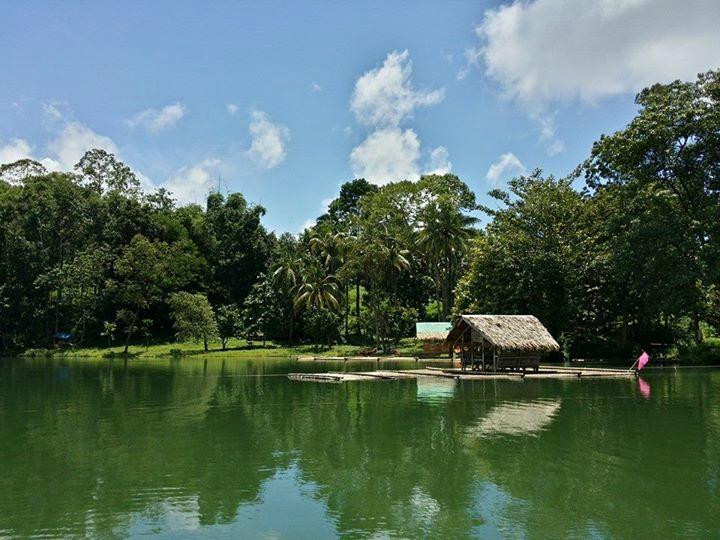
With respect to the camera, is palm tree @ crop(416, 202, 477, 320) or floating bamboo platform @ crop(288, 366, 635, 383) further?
palm tree @ crop(416, 202, 477, 320)

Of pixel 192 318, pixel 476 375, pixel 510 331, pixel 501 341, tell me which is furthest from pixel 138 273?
pixel 501 341

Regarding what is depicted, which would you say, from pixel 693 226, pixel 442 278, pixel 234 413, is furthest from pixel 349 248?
pixel 234 413

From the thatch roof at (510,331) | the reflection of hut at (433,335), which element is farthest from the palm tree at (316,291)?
the thatch roof at (510,331)

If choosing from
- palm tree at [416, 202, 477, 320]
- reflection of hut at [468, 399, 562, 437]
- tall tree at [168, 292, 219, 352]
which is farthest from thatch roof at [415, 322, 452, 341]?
reflection of hut at [468, 399, 562, 437]

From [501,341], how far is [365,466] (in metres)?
17.4

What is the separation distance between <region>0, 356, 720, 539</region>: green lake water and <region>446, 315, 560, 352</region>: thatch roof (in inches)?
269

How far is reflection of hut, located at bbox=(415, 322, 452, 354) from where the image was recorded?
1781 inches

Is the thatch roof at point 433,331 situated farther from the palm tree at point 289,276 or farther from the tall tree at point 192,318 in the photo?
the tall tree at point 192,318

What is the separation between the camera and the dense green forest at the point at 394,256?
1264 inches

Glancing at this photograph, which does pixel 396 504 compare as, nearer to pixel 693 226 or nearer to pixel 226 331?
pixel 693 226

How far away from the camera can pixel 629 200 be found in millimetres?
34094

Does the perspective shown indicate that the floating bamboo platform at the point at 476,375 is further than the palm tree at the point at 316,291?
No

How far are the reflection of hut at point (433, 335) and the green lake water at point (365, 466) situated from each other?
2460 centimetres

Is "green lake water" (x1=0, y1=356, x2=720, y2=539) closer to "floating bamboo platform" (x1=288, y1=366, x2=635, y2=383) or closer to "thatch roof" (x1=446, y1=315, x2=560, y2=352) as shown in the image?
"floating bamboo platform" (x1=288, y1=366, x2=635, y2=383)
